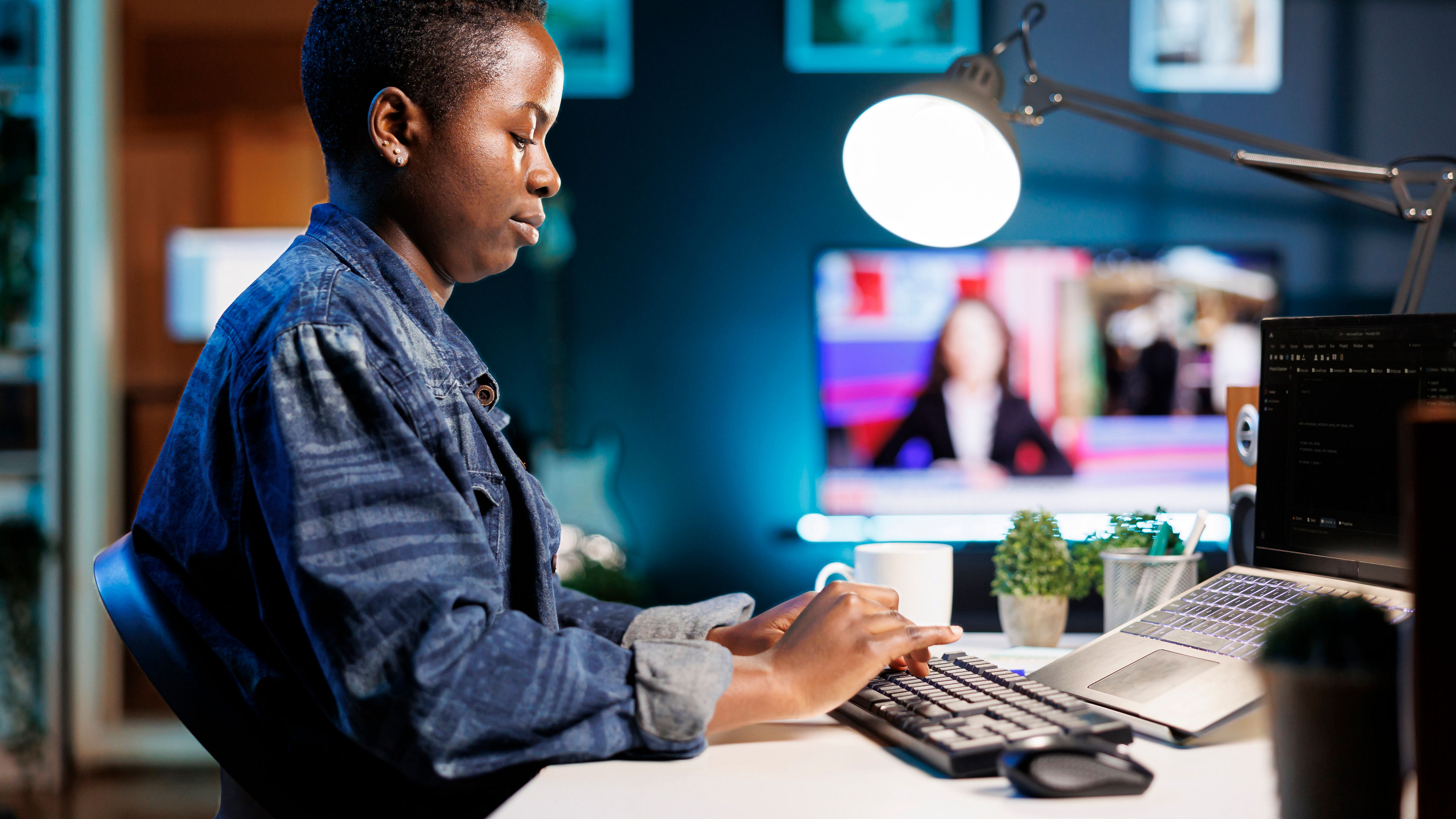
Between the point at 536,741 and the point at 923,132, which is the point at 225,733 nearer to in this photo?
the point at 536,741

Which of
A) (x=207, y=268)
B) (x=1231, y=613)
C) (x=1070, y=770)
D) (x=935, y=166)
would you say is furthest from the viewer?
(x=207, y=268)

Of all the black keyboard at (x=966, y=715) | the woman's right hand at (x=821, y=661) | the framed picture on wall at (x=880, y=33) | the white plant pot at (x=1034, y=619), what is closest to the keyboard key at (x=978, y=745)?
the black keyboard at (x=966, y=715)

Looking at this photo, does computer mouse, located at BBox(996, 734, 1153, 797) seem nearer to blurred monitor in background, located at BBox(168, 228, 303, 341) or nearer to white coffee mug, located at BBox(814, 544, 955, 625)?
white coffee mug, located at BBox(814, 544, 955, 625)

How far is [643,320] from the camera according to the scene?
2979 mm

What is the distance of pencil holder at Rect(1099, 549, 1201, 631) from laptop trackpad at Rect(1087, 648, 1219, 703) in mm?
230

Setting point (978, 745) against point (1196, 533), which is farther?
point (1196, 533)

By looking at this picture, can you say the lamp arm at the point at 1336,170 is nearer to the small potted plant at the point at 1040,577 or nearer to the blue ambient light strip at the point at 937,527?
the small potted plant at the point at 1040,577

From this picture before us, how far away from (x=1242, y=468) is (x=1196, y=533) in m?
0.13

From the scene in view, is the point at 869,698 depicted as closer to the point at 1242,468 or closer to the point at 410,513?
the point at 410,513

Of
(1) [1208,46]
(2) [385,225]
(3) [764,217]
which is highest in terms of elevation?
(1) [1208,46]

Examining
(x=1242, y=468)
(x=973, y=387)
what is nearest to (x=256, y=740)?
(x=1242, y=468)

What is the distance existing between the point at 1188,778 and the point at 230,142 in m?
3.07

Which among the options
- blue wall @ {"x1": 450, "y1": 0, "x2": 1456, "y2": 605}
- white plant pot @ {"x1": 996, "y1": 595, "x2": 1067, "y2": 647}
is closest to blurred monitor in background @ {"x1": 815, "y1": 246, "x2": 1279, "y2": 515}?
blue wall @ {"x1": 450, "y1": 0, "x2": 1456, "y2": 605}

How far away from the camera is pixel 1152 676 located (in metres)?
0.80
